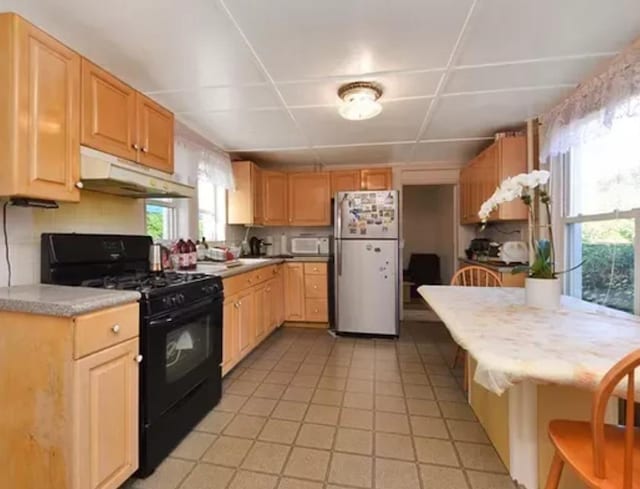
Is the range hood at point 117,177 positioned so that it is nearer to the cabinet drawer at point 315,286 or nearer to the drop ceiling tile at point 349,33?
the drop ceiling tile at point 349,33

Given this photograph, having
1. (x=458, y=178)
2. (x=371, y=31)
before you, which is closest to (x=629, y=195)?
(x=371, y=31)

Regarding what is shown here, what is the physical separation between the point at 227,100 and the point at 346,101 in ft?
2.98

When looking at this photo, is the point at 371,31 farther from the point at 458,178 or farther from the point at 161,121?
the point at 458,178

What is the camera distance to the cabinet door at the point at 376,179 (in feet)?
15.2

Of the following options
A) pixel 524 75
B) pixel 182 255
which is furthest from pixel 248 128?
pixel 524 75

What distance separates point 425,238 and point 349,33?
5.99 metres

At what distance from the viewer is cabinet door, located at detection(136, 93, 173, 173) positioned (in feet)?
7.12

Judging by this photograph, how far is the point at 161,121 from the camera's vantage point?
2373 mm

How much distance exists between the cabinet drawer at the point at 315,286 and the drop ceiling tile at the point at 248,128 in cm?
162

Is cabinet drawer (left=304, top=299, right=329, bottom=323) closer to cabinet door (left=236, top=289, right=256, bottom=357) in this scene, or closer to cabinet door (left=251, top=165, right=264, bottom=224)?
cabinet door (left=236, top=289, right=256, bottom=357)

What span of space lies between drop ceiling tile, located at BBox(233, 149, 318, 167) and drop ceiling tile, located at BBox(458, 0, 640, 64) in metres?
2.53

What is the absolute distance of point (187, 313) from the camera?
195 cm

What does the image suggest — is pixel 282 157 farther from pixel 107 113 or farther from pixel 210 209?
pixel 107 113

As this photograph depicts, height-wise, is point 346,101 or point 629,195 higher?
point 346,101
